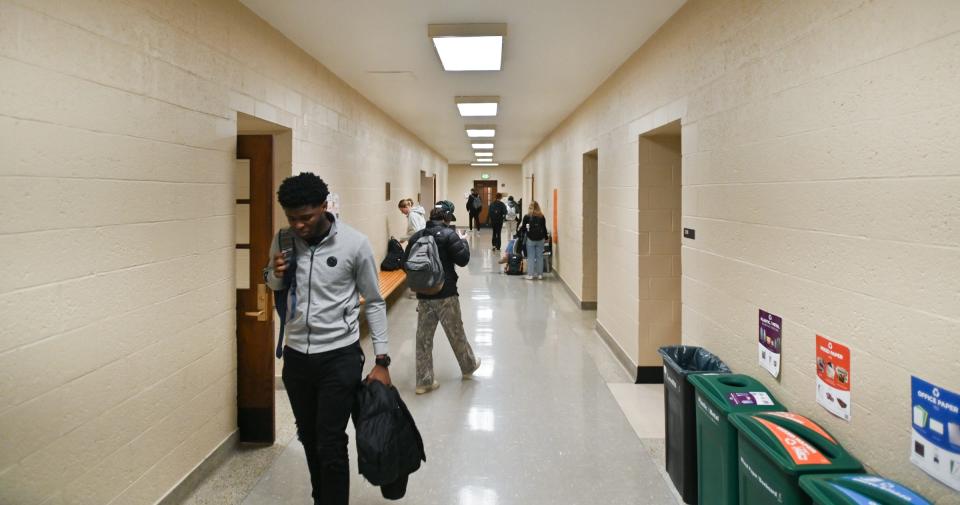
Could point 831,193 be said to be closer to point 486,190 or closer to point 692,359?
→ point 692,359

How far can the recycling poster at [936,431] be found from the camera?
1.32m

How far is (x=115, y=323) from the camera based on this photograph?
2.10m

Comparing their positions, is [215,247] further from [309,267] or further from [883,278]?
[883,278]

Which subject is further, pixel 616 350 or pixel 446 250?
pixel 616 350

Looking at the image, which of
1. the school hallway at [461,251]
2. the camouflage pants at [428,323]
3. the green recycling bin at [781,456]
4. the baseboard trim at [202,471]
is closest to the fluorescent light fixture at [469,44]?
the school hallway at [461,251]

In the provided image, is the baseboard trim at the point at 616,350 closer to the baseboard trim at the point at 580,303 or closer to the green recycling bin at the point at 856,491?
the baseboard trim at the point at 580,303

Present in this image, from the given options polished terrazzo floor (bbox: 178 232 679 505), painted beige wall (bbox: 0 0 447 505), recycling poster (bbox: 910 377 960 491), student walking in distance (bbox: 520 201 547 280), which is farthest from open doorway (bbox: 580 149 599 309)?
recycling poster (bbox: 910 377 960 491)

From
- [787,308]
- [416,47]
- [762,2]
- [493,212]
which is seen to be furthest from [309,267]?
[493,212]

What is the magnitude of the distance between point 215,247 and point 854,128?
3.12m

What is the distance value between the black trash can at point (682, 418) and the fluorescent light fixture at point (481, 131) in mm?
6886

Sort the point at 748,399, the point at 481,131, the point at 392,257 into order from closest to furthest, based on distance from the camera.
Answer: the point at 748,399, the point at 392,257, the point at 481,131

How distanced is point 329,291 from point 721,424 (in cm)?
180

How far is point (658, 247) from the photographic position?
4266 millimetres

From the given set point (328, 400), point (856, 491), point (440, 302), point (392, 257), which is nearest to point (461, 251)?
point (440, 302)
